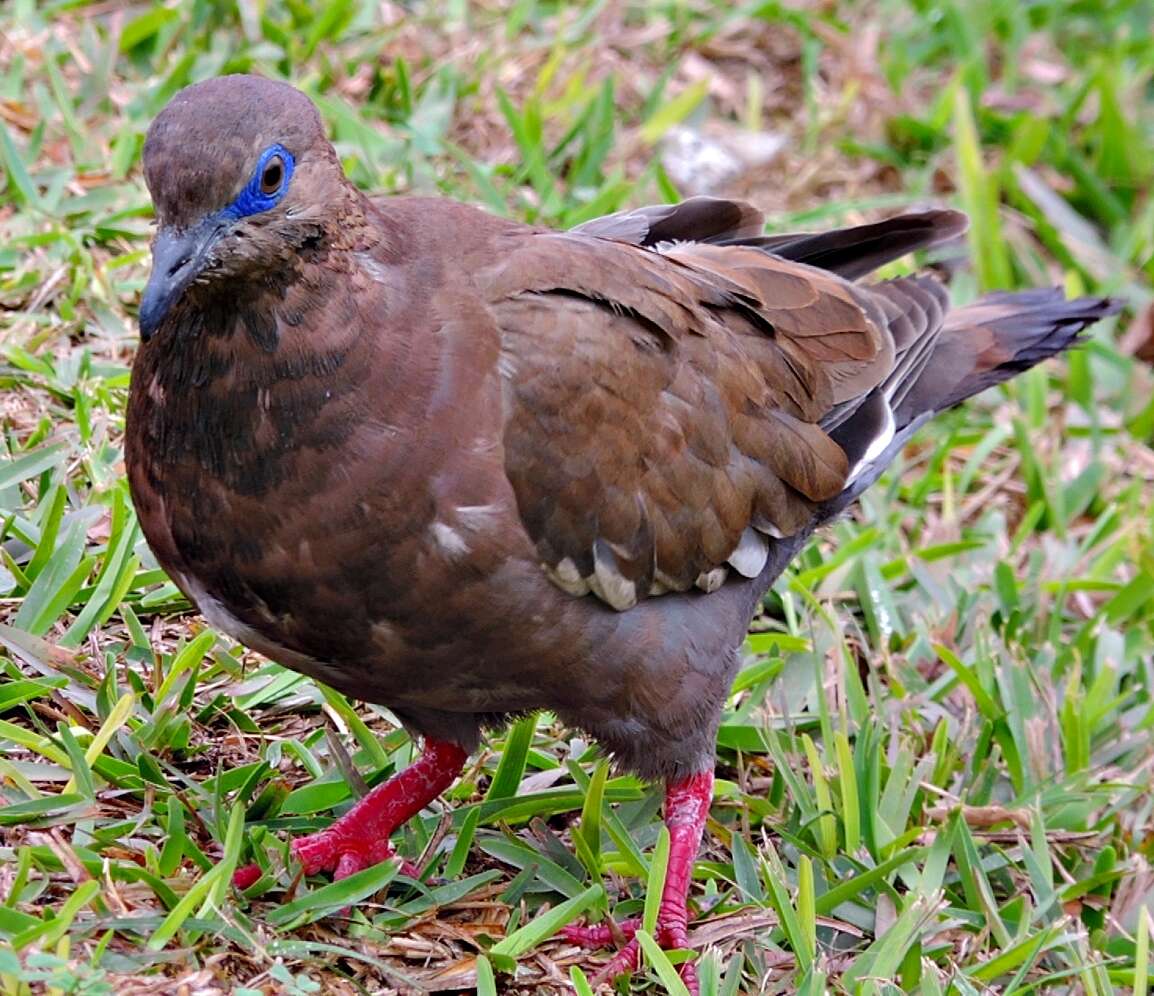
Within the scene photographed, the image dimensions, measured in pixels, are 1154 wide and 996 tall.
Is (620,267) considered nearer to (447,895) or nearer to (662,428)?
(662,428)

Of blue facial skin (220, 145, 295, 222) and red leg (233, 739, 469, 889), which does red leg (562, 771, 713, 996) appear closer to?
red leg (233, 739, 469, 889)

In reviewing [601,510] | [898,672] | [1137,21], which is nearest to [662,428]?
[601,510]

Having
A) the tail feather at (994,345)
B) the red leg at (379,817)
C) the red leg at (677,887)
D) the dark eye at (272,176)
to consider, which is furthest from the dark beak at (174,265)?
the tail feather at (994,345)

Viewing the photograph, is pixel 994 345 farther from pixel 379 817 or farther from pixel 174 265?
pixel 174 265

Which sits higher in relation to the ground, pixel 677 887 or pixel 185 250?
pixel 185 250

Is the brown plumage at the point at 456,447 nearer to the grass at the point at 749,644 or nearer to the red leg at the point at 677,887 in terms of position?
the red leg at the point at 677,887

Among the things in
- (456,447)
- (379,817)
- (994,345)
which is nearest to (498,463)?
(456,447)

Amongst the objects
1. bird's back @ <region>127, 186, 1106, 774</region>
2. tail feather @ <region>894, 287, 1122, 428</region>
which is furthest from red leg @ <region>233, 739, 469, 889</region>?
tail feather @ <region>894, 287, 1122, 428</region>
